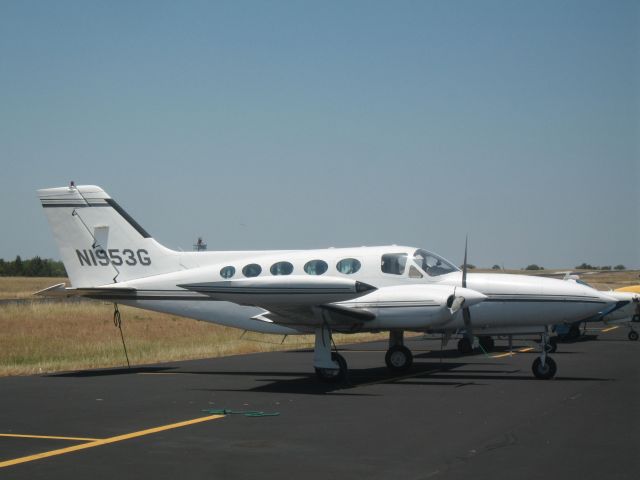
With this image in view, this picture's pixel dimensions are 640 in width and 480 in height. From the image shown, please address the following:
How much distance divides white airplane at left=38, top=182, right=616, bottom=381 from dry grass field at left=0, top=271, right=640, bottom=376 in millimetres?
2991

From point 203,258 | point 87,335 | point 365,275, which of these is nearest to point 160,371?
point 203,258

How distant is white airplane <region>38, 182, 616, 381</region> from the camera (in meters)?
15.2

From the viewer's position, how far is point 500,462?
8.30 meters

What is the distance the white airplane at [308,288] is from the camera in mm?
15188

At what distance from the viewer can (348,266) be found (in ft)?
58.3

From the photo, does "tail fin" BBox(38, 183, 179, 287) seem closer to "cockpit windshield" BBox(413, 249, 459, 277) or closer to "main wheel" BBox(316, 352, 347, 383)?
"main wheel" BBox(316, 352, 347, 383)

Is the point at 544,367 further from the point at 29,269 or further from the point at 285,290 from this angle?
the point at 29,269

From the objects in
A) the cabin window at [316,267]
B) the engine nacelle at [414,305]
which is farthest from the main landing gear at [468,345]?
the engine nacelle at [414,305]

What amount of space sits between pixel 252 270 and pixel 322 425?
25.2ft

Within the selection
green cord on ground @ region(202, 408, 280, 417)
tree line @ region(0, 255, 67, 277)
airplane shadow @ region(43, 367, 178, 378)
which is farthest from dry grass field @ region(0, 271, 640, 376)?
tree line @ region(0, 255, 67, 277)

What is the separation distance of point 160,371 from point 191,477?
1144 cm

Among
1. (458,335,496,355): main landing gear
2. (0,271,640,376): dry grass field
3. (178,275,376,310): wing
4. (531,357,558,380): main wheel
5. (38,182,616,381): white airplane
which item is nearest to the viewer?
(178,275,376,310): wing

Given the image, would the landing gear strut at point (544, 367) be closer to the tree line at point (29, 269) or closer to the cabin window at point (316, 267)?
the cabin window at point (316, 267)

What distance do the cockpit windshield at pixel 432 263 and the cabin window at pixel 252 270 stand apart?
3.39 meters
